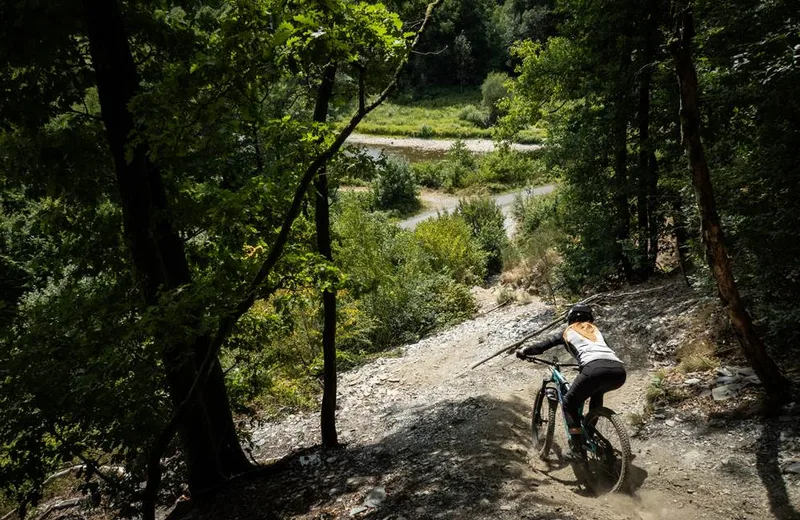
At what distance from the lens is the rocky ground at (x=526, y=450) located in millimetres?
4574

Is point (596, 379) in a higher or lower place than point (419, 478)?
higher

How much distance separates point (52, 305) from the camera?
521 cm

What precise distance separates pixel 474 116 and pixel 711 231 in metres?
56.4

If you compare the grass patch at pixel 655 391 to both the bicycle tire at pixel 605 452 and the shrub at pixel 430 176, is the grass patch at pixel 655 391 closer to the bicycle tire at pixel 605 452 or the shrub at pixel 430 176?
the bicycle tire at pixel 605 452

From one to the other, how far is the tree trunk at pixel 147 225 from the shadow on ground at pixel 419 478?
643 millimetres

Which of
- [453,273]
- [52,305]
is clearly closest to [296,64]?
[52,305]

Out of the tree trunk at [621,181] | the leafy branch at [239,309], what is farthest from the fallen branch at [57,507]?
the tree trunk at [621,181]

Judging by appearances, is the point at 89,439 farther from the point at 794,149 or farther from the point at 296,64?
the point at 794,149

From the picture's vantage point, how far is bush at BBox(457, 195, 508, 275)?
1873cm

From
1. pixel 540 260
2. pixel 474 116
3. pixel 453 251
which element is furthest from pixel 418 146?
pixel 540 260

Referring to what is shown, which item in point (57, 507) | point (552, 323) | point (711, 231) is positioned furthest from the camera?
point (552, 323)

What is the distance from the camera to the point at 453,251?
16.8m

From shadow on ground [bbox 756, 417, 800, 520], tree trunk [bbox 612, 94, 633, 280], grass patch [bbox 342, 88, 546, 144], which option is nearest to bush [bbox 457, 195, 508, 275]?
tree trunk [bbox 612, 94, 633, 280]

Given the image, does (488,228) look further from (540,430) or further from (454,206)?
(540,430)
